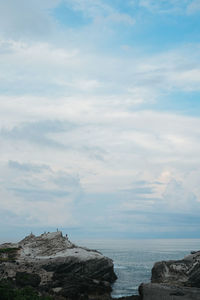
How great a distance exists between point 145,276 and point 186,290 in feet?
147

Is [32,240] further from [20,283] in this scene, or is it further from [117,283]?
[20,283]

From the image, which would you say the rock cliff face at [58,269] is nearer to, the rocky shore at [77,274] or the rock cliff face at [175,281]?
the rocky shore at [77,274]

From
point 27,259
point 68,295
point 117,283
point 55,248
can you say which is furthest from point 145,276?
point 68,295

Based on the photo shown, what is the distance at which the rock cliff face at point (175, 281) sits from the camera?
129ft

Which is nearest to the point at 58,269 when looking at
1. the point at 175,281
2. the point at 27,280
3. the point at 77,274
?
the point at 77,274

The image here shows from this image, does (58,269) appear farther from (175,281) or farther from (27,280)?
(175,281)

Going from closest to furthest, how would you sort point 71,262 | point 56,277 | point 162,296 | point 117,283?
1. point 162,296
2. point 56,277
3. point 71,262
4. point 117,283

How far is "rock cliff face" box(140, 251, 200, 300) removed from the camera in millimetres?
39469

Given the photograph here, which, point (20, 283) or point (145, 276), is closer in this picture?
point (20, 283)

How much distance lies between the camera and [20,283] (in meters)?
51.1

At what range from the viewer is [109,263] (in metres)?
Answer: 68.3

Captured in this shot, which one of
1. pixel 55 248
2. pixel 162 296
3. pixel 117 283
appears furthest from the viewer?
pixel 55 248

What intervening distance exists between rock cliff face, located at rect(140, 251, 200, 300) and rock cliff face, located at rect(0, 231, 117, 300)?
8.56 metres

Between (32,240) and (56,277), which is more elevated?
(32,240)
